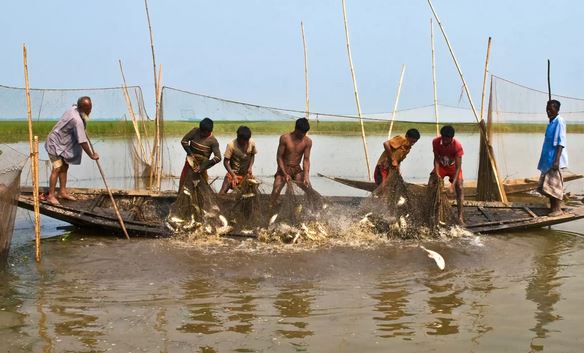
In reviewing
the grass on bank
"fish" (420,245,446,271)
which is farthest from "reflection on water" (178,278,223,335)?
the grass on bank

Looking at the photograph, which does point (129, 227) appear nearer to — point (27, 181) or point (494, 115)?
point (27, 181)

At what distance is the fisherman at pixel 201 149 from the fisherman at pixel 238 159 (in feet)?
0.78

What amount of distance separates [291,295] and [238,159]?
2.59 meters

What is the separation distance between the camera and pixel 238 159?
23.1 feet

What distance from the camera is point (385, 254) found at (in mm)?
6137

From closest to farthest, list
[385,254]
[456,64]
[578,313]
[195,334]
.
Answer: [195,334], [578,313], [385,254], [456,64]

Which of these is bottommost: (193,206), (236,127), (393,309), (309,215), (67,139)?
(393,309)

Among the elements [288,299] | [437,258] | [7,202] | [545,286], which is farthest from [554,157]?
[7,202]

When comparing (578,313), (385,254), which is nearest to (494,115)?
(385,254)

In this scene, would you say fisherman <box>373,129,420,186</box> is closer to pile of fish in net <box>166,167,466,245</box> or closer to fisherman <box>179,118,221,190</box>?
pile of fish in net <box>166,167,466,245</box>

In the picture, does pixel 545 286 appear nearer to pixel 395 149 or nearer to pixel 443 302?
pixel 443 302

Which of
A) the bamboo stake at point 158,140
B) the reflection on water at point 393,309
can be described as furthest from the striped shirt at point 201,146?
the reflection on water at point 393,309

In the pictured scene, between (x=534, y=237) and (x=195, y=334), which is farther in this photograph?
(x=534, y=237)

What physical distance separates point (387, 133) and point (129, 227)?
18.0 ft
